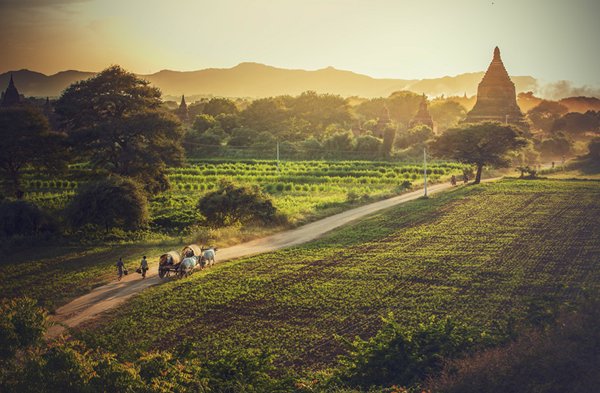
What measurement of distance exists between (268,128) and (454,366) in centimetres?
9808

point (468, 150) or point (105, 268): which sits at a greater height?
point (468, 150)

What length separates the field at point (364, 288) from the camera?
17969mm

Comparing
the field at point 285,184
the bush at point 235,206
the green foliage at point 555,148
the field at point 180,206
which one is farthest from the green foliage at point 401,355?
the green foliage at point 555,148

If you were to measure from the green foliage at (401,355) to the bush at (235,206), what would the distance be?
857 inches

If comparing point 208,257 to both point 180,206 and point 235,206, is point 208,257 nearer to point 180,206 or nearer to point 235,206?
point 235,206

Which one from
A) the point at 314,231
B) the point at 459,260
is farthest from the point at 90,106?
the point at 459,260

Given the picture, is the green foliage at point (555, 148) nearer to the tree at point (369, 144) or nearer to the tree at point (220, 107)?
the tree at point (369, 144)

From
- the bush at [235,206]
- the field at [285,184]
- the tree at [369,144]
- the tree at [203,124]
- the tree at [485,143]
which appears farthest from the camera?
the tree at [203,124]

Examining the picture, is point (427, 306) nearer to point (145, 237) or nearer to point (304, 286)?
point (304, 286)

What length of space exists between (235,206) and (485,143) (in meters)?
26.3

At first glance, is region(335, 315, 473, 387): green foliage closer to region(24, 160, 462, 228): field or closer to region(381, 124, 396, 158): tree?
region(24, 160, 462, 228): field

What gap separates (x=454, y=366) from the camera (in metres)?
13.7

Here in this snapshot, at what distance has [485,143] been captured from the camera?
52594 mm

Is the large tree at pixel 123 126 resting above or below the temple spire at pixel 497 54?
below
